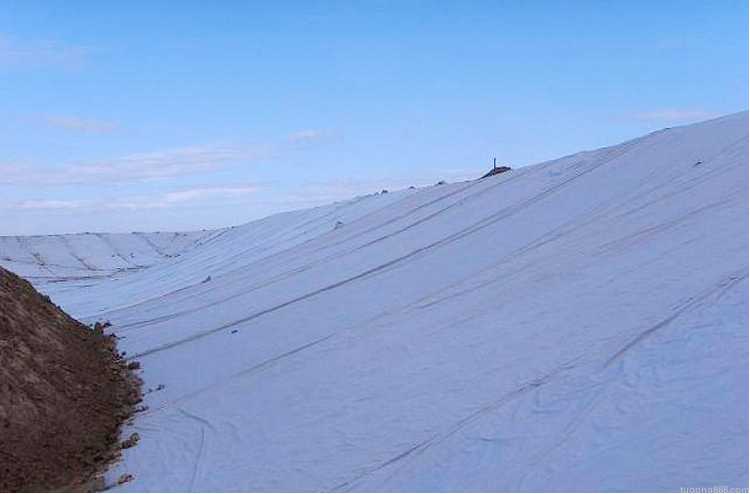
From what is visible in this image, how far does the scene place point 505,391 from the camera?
17.1ft

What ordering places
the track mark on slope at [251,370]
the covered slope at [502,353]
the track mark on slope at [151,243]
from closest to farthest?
the covered slope at [502,353], the track mark on slope at [251,370], the track mark on slope at [151,243]

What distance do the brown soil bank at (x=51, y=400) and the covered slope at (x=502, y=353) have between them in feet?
1.07

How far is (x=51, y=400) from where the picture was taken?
248 inches

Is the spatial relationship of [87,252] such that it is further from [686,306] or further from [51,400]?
[686,306]

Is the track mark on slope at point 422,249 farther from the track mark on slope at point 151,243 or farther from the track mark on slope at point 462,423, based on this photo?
the track mark on slope at point 151,243

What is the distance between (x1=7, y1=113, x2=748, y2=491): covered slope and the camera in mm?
4336

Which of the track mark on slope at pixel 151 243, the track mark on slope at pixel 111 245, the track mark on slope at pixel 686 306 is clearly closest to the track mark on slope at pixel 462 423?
the track mark on slope at pixel 686 306

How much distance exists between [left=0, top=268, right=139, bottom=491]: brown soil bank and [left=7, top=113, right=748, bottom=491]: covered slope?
325 millimetres

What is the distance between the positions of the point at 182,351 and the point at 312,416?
11.7ft

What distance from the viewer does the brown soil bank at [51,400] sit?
5362mm

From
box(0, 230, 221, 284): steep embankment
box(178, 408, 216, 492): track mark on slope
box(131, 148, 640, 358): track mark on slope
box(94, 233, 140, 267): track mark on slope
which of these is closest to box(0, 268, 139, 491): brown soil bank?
box(178, 408, 216, 492): track mark on slope

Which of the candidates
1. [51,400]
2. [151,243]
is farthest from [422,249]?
[151,243]

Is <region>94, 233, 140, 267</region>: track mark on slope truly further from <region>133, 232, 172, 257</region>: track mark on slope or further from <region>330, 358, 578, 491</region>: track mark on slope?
<region>330, 358, 578, 491</region>: track mark on slope

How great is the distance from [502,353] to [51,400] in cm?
371
